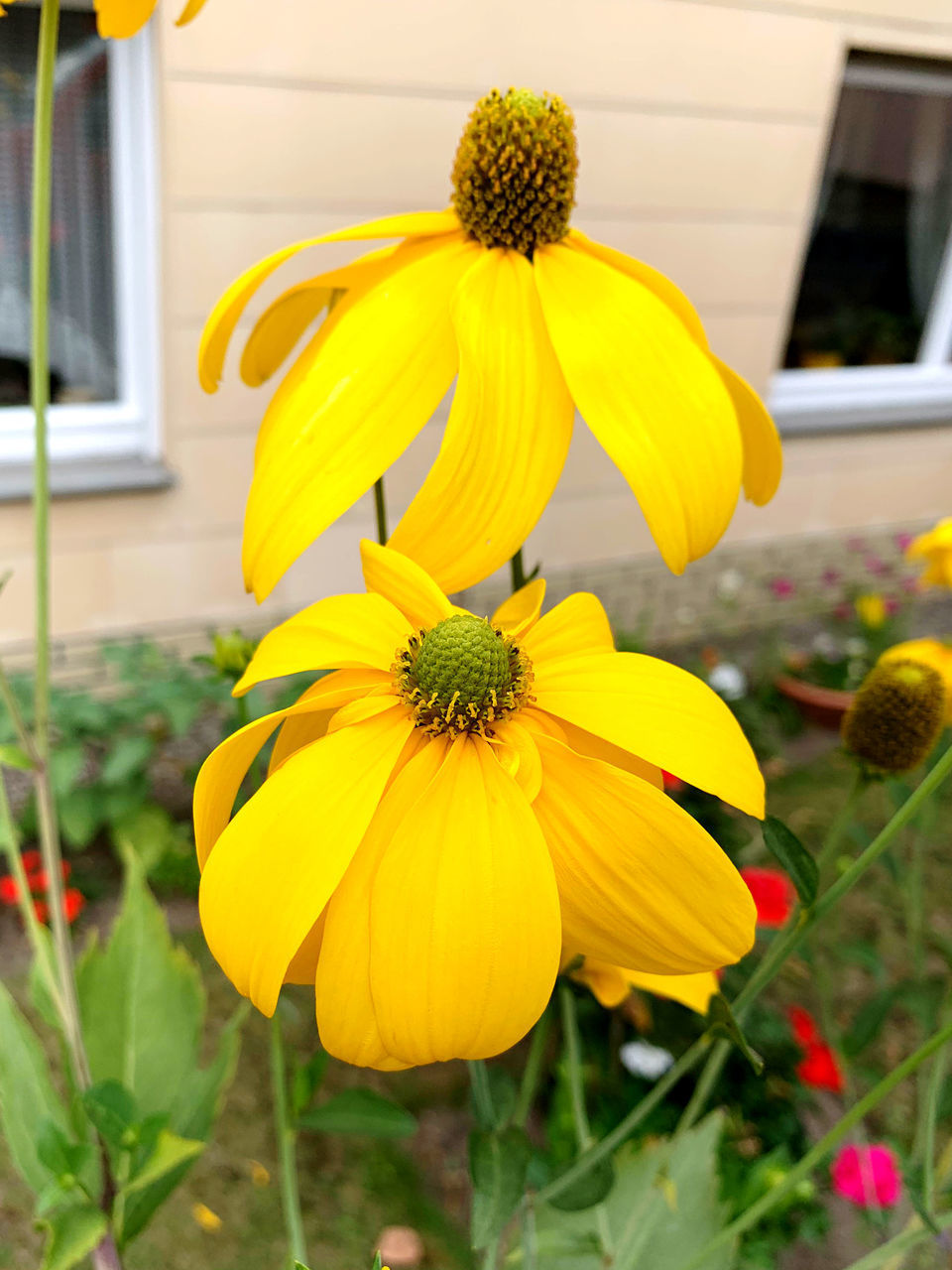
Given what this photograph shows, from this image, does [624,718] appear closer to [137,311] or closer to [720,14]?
[137,311]

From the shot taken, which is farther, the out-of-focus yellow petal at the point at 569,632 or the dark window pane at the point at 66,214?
the dark window pane at the point at 66,214

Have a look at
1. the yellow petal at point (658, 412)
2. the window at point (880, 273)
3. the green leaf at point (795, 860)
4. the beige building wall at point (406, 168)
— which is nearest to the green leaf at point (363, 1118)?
the green leaf at point (795, 860)

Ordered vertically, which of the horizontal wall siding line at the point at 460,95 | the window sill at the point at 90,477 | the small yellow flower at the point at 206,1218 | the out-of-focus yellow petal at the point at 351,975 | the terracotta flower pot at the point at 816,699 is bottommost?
the small yellow flower at the point at 206,1218

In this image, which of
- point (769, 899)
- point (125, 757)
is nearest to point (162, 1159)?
point (769, 899)

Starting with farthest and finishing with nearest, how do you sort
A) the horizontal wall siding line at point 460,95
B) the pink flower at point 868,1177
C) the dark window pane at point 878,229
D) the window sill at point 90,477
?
the dark window pane at point 878,229 < the window sill at point 90,477 < the horizontal wall siding line at point 460,95 < the pink flower at point 868,1177

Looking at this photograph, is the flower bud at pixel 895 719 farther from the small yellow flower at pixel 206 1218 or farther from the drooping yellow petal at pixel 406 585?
the small yellow flower at pixel 206 1218

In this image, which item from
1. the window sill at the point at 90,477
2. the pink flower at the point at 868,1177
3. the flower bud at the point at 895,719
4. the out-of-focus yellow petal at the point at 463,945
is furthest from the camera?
the window sill at the point at 90,477

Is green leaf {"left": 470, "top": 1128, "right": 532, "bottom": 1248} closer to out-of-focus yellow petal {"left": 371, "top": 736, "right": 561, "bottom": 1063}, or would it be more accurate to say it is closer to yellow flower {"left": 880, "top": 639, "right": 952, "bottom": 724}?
out-of-focus yellow petal {"left": 371, "top": 736, "right": 561, "bottom": 1063}

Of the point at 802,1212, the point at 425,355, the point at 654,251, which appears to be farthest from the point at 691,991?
the point at 654,251
